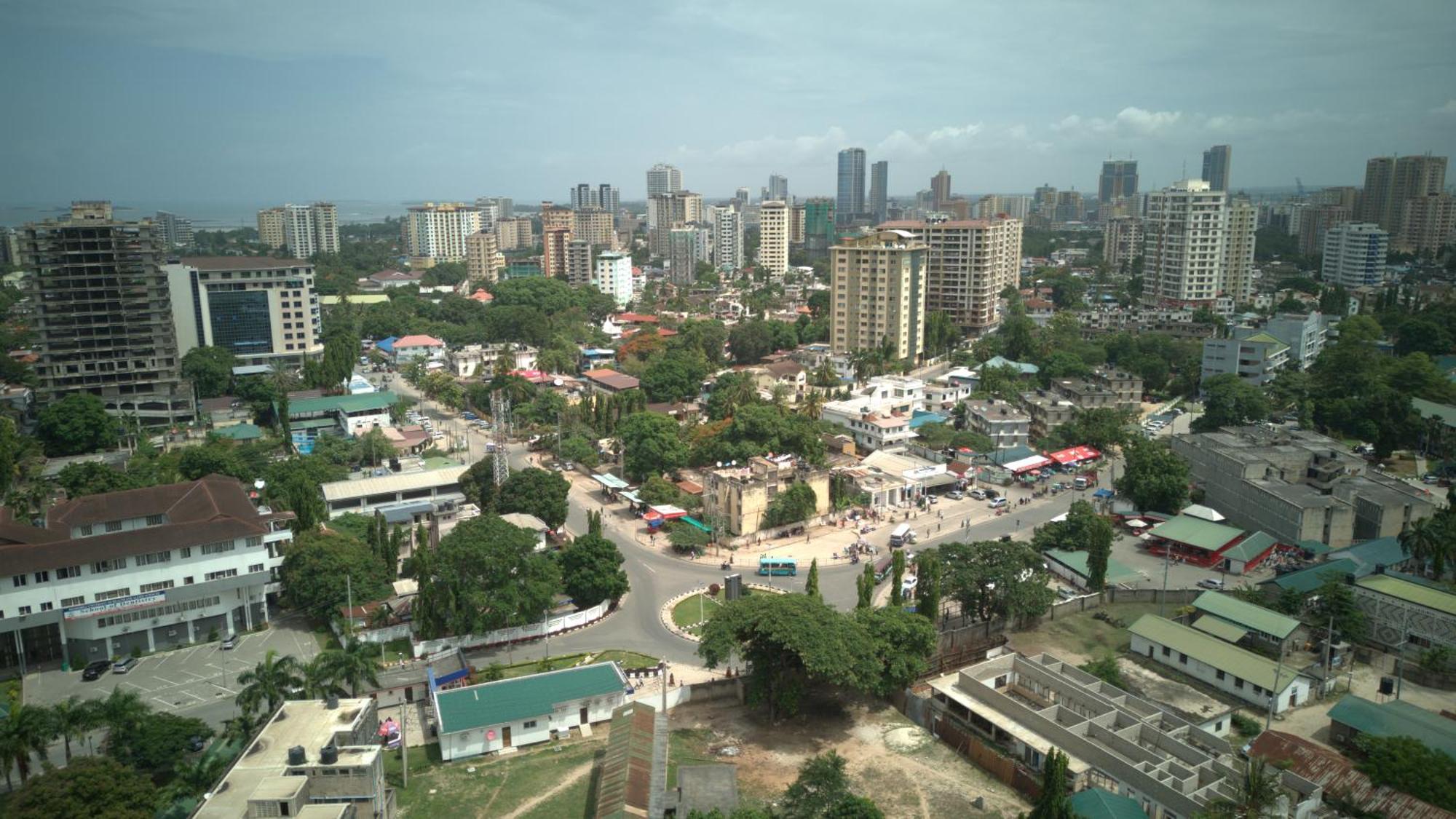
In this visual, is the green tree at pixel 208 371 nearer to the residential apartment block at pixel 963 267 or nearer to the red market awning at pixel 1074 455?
the red market awning at pixel 1074 455

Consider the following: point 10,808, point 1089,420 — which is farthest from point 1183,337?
point 10,808

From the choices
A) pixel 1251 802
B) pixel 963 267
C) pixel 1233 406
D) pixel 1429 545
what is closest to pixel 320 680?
pixel 1251 802

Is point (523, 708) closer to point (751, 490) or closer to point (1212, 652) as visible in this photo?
point (751, 490)

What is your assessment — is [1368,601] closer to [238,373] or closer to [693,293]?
[238,373]

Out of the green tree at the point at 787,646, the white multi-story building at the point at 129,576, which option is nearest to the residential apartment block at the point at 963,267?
the green tree at the point at 787,646

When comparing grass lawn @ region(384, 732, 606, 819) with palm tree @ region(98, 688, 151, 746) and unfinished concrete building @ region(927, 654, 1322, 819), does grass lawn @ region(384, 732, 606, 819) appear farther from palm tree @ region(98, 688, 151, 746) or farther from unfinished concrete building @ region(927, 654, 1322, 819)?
unfinished concrete building @ region(927, 654, 1322, 819)

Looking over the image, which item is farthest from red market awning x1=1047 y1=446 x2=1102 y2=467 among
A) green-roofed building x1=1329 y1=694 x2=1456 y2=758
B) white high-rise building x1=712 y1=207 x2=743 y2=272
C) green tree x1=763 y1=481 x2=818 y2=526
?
white high-rise building x1=712 y1=207 x2=743 y2=272
